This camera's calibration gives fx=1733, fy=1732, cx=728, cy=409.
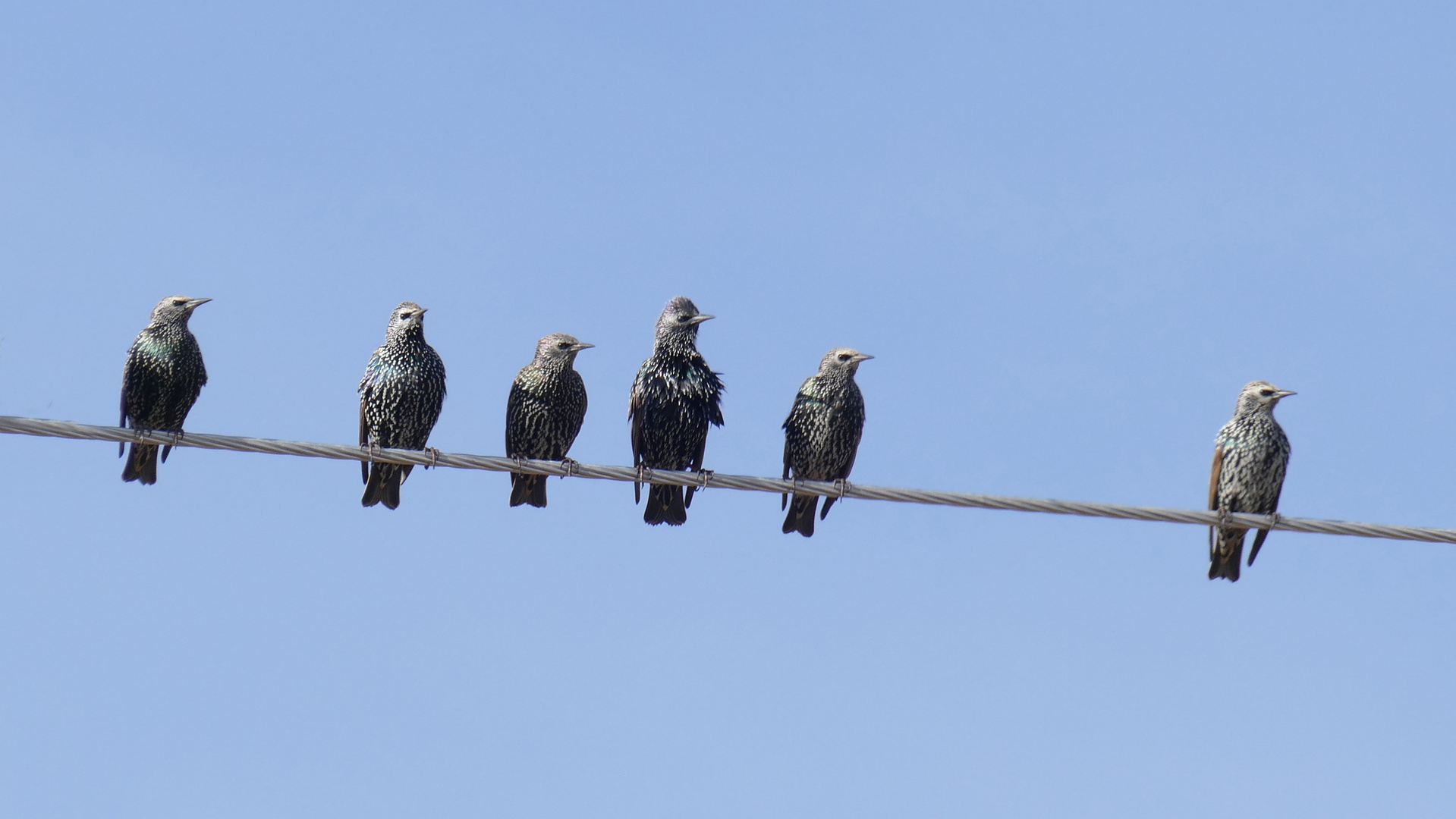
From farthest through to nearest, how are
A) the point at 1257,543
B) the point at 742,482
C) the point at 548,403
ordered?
the point at 548,403 < the point at 1257,543 < the point at 742,482

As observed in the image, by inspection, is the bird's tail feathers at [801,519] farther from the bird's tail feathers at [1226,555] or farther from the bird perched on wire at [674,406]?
the bird's tail feathers at [1226,555]

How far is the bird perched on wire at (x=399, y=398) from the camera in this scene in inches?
408

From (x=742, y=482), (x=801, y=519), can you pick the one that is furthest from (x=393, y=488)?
(x=742, y=482)

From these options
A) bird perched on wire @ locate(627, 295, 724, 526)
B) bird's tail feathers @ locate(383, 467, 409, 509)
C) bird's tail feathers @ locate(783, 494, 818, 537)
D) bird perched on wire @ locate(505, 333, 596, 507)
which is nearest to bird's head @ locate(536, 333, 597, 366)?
bird perched on wire @ locate(505, 333, 596, 507)

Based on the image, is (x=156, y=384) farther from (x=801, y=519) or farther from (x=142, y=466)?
(x=801, y=519)

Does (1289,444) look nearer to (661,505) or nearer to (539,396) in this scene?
(661,505)

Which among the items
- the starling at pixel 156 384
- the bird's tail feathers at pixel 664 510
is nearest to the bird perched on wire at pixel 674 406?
the bird's tail feathers at pixel 664 510

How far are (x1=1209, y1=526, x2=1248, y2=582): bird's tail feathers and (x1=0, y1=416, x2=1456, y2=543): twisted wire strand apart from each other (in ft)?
6.58

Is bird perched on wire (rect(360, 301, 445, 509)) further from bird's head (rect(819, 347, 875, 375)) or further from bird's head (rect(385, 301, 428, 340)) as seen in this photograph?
bird's head (rect(819, 347, 875, 375))

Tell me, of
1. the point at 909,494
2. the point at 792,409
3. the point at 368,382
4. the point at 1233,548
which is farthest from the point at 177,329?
the point at 1233,548

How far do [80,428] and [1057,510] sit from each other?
397 centimetres

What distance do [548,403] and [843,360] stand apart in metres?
1.86

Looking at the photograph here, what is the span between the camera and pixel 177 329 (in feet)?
33.8

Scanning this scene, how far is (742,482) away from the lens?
7520mm
